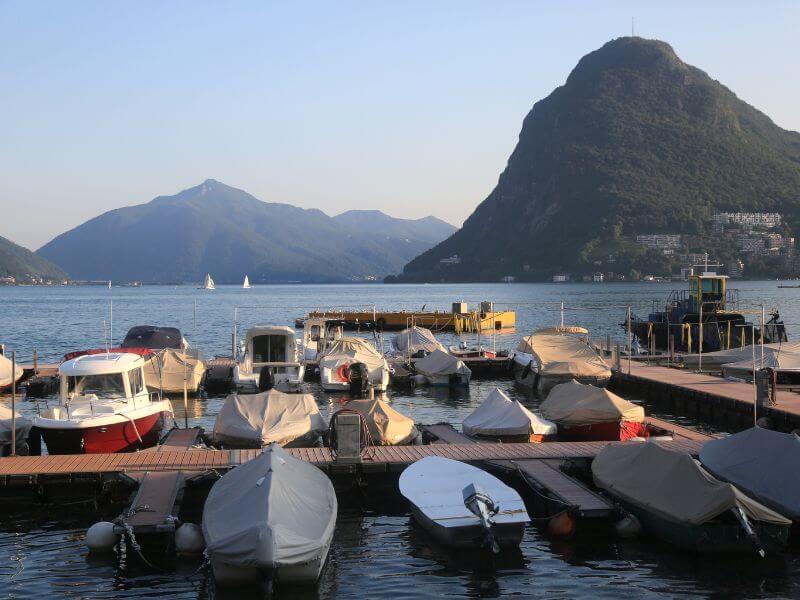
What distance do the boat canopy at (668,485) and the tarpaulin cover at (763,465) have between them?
848 mm

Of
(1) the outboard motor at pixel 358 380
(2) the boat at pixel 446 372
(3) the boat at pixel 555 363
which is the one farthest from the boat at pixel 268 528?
(2) the boat at pixel 446 372

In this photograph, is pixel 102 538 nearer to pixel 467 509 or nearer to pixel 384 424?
pixel 467 509

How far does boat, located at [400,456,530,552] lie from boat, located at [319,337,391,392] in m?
19.6

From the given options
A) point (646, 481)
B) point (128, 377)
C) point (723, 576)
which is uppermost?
point (128, 377)

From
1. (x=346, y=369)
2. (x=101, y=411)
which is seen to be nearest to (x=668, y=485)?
(x=101, y=411)

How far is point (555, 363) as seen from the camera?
131ft

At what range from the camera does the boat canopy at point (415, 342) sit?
5096 cm

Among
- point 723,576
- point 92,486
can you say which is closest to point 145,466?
point 92,486

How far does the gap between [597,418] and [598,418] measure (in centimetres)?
3

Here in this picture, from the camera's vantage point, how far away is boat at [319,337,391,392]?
38500 millimetres

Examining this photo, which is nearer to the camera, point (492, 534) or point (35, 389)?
point (492, 534)

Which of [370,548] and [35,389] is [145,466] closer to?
[370,548]

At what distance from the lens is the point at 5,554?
17.1 m

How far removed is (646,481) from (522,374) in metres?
25.5
